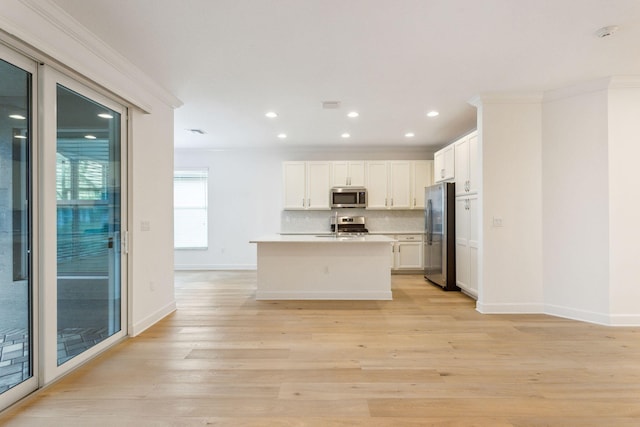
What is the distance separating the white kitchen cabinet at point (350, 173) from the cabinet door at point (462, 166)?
2.02 metres

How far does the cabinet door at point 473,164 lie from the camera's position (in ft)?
13.9

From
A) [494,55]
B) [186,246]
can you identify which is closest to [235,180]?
[186,246]

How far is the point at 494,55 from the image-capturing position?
281 cm

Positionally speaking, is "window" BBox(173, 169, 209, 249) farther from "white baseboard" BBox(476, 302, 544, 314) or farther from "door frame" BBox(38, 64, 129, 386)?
"white baseboard" BBox(476, 302, 544, 314)

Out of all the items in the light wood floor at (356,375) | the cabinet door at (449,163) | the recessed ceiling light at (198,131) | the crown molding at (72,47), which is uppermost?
the recessed ceiling light at (198,131)

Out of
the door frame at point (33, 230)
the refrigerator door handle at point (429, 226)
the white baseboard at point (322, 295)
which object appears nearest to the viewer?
the door frame at point (33, 230)

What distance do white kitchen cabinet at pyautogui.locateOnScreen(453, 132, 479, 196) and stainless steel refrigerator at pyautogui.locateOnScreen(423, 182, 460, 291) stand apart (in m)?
0.22

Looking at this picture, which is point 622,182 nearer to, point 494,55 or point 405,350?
point 494,55

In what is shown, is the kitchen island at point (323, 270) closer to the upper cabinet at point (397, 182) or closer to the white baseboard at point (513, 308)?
the white baseboard at point (513, 308)

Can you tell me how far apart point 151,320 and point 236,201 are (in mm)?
3701

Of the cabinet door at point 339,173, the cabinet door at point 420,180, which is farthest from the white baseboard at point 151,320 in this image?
the cabinet door at point 420,180

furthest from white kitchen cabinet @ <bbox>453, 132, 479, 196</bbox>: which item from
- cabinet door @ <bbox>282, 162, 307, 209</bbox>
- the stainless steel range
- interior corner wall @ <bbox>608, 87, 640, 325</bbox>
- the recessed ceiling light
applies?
the recessed ceiling light

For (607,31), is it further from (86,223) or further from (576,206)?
(86,223)

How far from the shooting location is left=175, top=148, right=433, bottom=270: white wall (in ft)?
22.5
